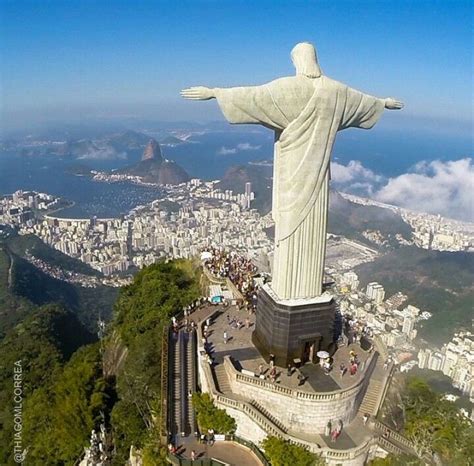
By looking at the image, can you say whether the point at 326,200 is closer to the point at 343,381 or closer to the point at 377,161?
the point at 343,381

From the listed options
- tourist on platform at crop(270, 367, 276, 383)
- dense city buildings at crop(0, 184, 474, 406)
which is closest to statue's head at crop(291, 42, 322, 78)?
tourist on platform at crop(270, 367, 276, 383)

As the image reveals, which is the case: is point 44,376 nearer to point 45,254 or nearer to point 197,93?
point 197,93

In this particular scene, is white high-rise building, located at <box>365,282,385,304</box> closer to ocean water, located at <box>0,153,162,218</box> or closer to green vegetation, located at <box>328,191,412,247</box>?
green vegetation, located at <box>328,191,412,247</box>

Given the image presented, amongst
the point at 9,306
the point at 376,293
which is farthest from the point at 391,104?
the point at 9,306

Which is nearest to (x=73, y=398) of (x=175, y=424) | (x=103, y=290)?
(x=175, y=424)

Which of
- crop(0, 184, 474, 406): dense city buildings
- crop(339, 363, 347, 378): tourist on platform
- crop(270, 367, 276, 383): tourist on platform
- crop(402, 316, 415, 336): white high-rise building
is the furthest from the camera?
crop(402, 316, 415, 336): white high-rise building
